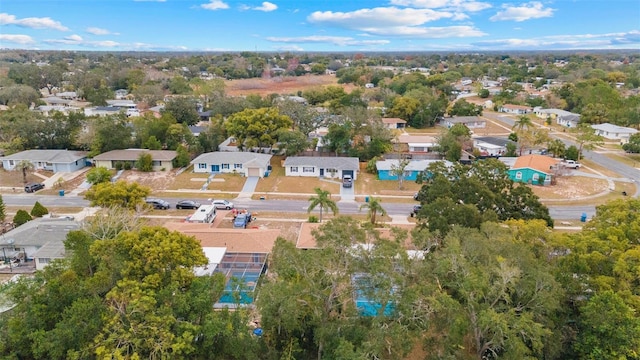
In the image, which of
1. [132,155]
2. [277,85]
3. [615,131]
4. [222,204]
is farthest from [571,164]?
[277,85]

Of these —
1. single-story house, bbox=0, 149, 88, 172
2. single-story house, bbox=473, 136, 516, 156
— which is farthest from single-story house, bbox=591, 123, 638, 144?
single-story house, bbox=0, 149, 88, 172

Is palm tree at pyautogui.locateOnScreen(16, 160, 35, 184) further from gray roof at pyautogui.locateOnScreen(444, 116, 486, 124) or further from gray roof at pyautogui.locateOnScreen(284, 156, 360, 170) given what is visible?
gray roof at pyautogui.locateOnScreen(444, 116, 486, 124)

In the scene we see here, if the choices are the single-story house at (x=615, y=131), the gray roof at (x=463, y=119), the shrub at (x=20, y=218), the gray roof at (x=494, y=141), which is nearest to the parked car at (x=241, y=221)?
the shrub at (x=20, y=218)

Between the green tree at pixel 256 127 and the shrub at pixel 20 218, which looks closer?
the shrub at pixel 20 218

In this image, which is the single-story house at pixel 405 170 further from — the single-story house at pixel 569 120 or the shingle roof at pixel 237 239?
the single-story house at pixel 569 120

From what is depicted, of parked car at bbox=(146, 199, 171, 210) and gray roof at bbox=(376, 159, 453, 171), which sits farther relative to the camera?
gray roof at bbox=(376, 159, 453, 171)

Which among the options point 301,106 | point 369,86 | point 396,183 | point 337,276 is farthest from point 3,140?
point 369,86
